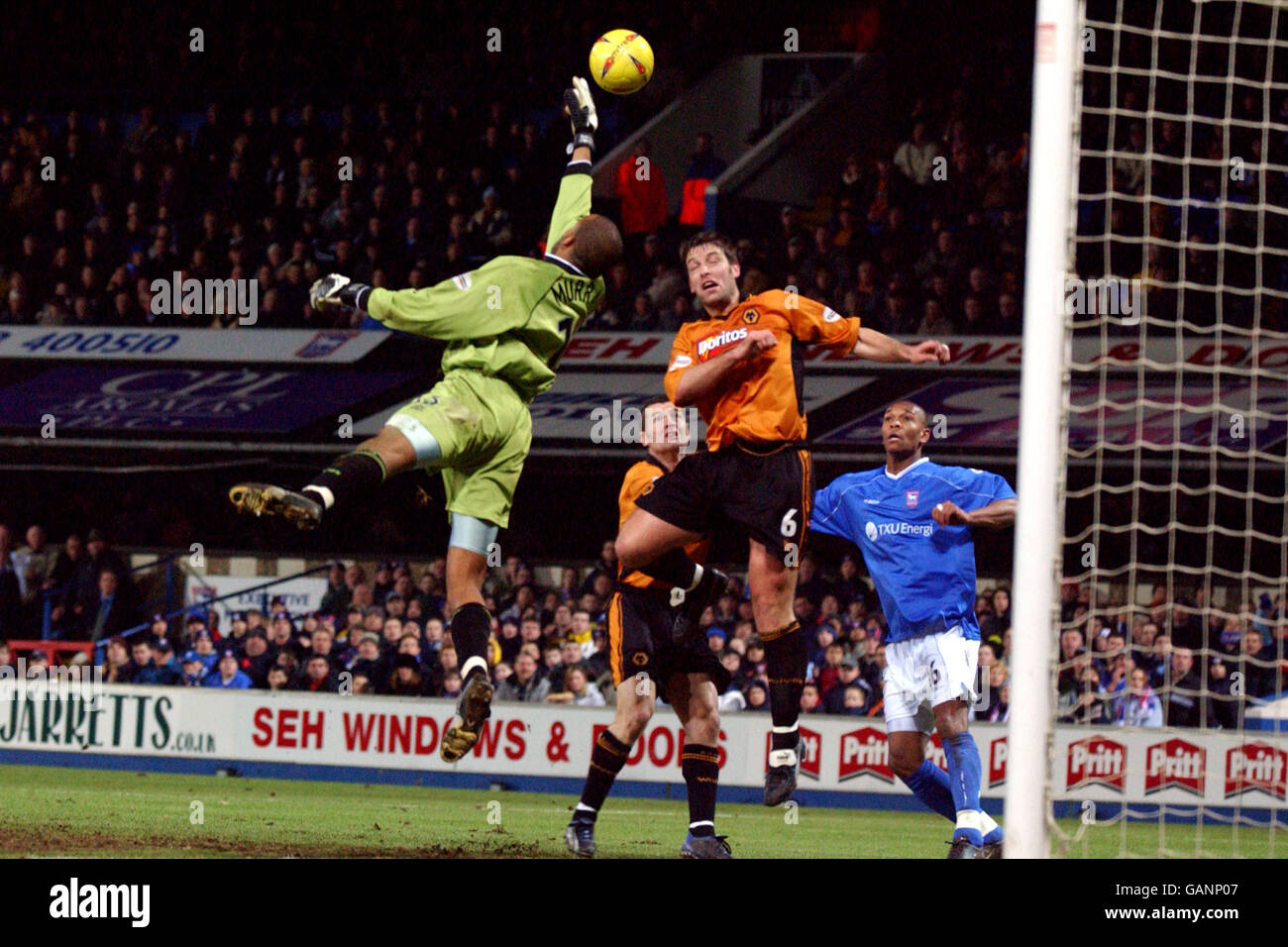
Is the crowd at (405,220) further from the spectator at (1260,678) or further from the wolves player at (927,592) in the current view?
the wolves player at (927,592)

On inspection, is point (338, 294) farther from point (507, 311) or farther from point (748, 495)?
point (748, 495)

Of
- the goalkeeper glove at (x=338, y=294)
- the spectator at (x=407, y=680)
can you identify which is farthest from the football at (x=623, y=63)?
the spectator at (x=407, y=680)

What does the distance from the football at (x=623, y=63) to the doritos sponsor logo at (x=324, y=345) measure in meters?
9.18

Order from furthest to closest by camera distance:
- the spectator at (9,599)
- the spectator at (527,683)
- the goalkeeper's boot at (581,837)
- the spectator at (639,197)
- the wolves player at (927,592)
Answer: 1. the spectator at (639,197)
2. the spectator at (9,599)
3. the spectator at (527,683)
4. the goalkeeper's boot at (581,837)
5. the wolves player at (927,592)

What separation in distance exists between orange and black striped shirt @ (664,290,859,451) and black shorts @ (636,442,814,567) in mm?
91

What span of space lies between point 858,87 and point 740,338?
39.6 feet

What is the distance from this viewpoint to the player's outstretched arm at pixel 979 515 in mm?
7660

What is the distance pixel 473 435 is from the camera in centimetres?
730

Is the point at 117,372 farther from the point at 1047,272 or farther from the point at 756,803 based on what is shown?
the point at 1047,272

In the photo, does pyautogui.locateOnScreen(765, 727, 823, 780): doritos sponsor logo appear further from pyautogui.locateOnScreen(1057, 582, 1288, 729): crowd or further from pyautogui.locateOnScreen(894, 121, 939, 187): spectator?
pyautogui.locateOnScreen(894, 121, 939, 187): spectator

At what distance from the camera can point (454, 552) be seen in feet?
24.6

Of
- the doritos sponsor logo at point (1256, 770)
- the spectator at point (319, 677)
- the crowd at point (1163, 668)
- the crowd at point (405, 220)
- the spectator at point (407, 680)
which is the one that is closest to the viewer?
the doritos sponsor logo at point (1256, 770)

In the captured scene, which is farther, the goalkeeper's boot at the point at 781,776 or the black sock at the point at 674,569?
the black sock at the point at 674,569

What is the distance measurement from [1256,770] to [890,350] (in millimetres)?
5986
